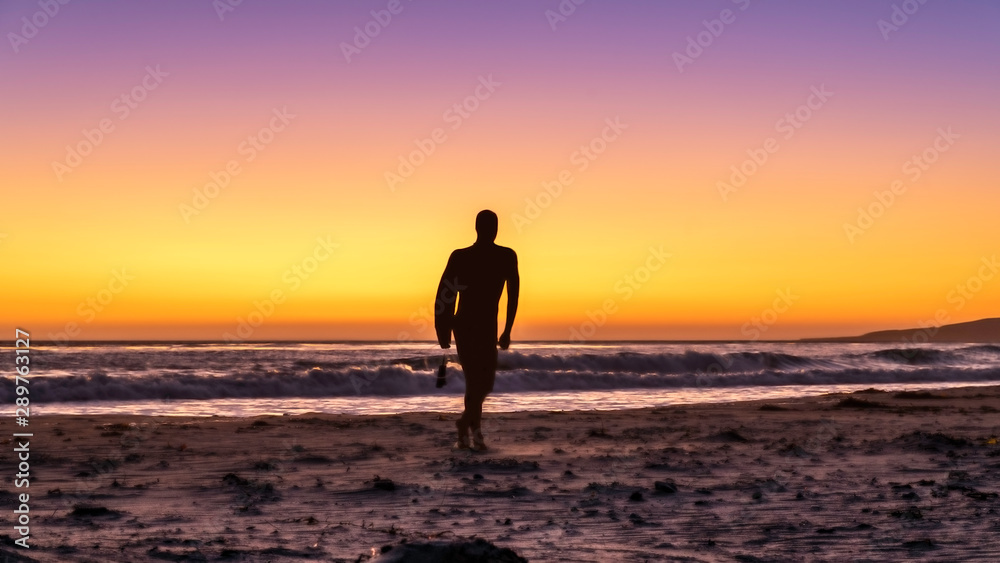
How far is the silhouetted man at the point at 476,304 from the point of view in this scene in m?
8.09

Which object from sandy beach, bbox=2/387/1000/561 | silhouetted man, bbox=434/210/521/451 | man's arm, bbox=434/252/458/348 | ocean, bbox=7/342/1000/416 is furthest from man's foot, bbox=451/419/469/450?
ocean, bbox=7/342/1000/416

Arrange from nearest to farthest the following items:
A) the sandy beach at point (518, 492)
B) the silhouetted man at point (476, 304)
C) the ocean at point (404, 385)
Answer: the sandy beach at point (518, 492), the silhouetted man at point (476, 304), the ocean at point (404, 385)

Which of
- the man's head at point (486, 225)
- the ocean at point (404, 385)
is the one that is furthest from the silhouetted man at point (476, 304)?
the ocean at point (404, 385)

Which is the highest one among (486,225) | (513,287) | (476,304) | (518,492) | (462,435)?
(486,225)

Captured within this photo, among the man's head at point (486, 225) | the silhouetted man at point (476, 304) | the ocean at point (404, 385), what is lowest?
the ocean at point (404, 385)

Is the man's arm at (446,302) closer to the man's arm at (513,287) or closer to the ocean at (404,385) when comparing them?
the man's arm at (513,287)

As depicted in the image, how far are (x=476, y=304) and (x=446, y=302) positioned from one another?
286mm

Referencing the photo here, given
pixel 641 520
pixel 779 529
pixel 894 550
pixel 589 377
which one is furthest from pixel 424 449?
pixel 589 377

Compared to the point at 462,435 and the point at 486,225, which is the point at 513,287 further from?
the point at 462,435

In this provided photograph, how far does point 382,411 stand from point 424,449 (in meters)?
6.12

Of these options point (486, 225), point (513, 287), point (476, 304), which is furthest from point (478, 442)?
point (486, 225)

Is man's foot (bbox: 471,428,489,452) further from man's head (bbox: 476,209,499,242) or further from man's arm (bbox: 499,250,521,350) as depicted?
man's head (bbox: 476,209,499,242)

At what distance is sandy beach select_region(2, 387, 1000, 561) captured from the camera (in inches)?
160

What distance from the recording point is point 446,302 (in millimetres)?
8219
